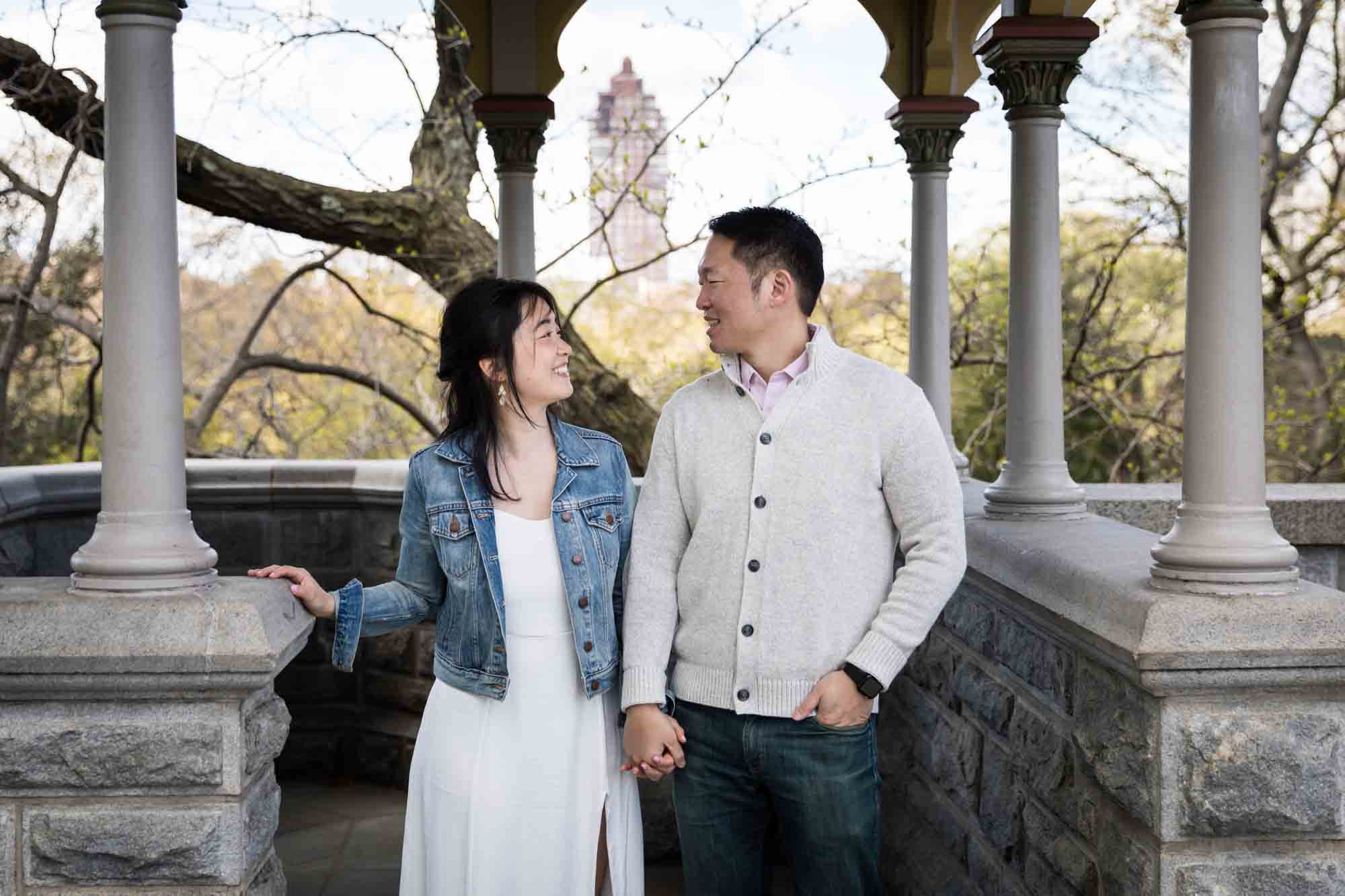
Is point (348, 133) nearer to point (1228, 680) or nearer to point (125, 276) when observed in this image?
point (125, 276)

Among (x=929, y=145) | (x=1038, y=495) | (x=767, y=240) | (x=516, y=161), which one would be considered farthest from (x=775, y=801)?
(x=929, y=145)

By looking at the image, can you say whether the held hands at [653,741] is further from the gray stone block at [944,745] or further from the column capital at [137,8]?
the column capital at [137,8]

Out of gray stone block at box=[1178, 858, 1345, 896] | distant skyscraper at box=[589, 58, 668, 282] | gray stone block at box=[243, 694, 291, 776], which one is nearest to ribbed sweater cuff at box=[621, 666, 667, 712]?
gray stone block at box=[243, 694, 291, 776]

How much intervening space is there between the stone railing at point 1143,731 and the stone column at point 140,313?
5.87ft

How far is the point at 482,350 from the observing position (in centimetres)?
252

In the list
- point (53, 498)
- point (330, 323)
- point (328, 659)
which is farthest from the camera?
point (330, 323)

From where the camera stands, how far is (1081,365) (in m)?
9.30

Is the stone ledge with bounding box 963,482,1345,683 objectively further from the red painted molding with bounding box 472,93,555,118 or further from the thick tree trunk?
the thick tree trunk

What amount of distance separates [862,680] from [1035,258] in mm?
2172

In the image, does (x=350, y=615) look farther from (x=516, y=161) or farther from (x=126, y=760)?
(x=516, y=161)

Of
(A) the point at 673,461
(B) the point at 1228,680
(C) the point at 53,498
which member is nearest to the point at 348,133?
(C) the point at 53,498

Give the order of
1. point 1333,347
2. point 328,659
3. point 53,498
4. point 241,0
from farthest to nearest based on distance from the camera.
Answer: point 1333,347 → point 241,0 → point 328,659 → point 53,498

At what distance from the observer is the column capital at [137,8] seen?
271 cm

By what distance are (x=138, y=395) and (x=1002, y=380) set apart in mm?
8363
